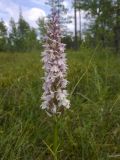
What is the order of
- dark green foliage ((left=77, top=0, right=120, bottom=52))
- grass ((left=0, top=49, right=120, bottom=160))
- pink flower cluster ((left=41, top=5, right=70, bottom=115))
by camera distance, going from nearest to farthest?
pink flower cluster ((left=41, top=5, right=70, bottom=115))
grass ((left=0, top=49, right=120, bottom=160))
dark green foliage ((left=77, top=0, right=120, bottom=52))

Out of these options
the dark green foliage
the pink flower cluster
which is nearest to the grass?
the pink flower cluster

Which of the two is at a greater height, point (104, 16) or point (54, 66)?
point (54, 66)

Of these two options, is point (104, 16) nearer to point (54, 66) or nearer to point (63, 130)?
point (63, 130)

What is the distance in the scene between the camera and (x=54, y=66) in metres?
3.83

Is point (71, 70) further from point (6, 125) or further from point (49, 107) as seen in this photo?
point (49, 107)

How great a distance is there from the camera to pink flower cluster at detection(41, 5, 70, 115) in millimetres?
3848

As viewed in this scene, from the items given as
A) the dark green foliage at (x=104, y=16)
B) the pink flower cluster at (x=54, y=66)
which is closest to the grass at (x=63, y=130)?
the pink flower cluster at (x=54, y=66)

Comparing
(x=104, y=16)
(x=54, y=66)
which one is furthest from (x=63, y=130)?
(x=104, y=16)

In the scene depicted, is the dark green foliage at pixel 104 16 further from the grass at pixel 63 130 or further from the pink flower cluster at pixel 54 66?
the pink flower cluster at pixel 54 66

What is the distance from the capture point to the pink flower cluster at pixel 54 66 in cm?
385

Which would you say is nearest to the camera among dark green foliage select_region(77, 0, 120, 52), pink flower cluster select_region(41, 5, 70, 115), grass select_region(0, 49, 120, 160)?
pink flower cluster select_region(41, 5, 70, 115)

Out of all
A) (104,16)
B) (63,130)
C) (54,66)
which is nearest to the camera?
(54,66)

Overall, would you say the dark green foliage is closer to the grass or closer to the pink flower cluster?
the grass

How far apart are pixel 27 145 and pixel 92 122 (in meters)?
1.17
